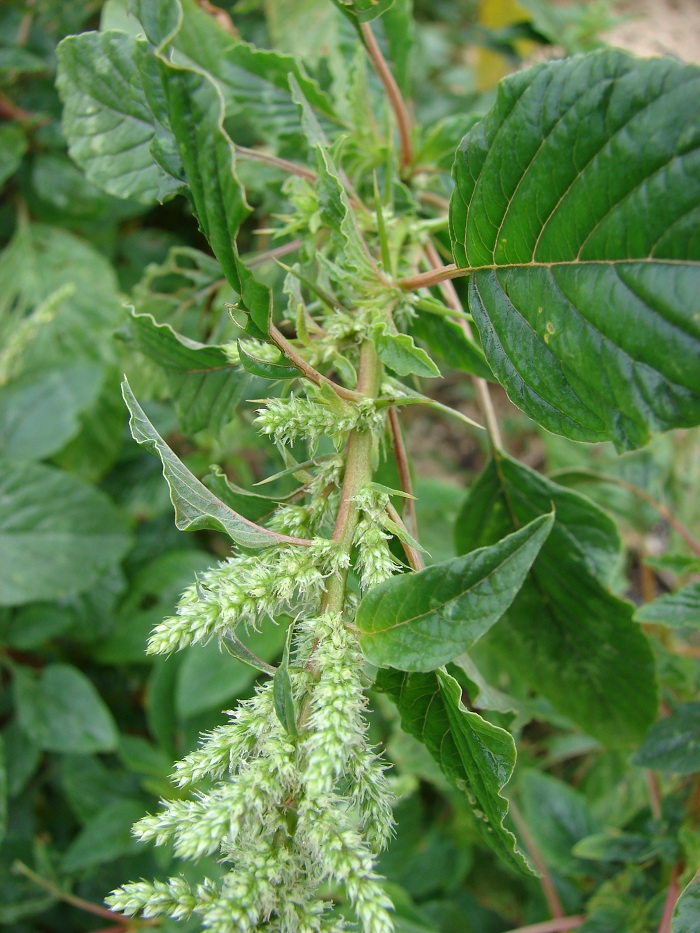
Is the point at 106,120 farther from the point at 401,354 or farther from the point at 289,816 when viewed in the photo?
the point at 289,816

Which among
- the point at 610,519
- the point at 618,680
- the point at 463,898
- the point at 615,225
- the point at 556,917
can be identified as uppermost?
the point at 615,225

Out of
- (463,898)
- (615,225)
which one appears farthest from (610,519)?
(463,898)

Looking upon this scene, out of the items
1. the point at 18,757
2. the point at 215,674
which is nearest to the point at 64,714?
the point at 18,757

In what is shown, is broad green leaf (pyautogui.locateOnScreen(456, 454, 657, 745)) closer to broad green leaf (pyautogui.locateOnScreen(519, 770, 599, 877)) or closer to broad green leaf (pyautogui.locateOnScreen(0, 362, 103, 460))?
broad green leaf (pyautogui.locateOnScreen(519, 770, 599, 877))

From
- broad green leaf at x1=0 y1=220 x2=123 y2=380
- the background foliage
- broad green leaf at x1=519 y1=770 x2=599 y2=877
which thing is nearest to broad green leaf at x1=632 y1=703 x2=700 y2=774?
the background foliage

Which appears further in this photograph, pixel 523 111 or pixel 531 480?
pixel 531 480

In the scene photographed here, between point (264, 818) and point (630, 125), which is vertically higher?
point (630, 125)

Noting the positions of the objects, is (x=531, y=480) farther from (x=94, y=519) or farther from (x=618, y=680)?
(x=94, y=519)
